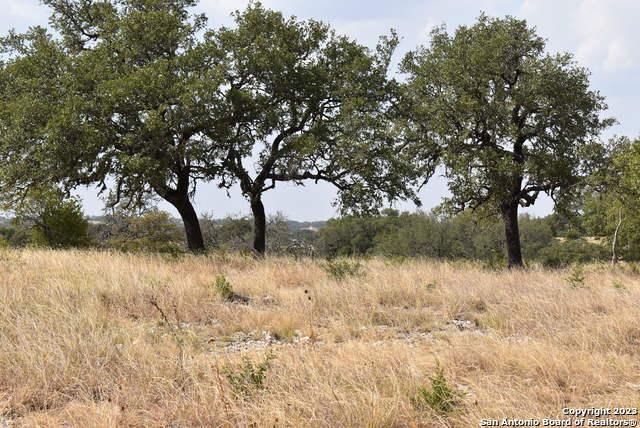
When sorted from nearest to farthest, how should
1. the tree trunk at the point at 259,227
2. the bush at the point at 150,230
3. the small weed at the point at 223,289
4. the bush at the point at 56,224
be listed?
the small weed at the point at 223,289 → the tree trunk at the point at 259,227 → the bush at the point at 56,224 → the bush at the point at 150,230

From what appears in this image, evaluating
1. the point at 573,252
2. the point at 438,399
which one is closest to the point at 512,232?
the point at 438,399

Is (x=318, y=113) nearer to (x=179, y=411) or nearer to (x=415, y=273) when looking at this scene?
(x=415, y=273)

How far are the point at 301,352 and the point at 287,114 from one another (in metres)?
13.3

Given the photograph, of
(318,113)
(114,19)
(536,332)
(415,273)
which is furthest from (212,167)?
(536,332)

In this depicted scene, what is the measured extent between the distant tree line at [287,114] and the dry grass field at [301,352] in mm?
6149

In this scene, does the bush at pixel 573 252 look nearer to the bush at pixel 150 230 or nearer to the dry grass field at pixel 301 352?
the bush at pixel 150 230

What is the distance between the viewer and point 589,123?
709 inches

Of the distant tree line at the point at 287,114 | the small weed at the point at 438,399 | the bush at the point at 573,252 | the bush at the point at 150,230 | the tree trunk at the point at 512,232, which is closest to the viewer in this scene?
the small weed at the point at 438,399

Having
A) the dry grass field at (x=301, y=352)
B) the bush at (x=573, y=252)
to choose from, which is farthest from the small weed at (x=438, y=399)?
the bush at (x=573, y=252)

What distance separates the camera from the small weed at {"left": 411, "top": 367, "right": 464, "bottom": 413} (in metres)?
3.94

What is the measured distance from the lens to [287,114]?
17.6m

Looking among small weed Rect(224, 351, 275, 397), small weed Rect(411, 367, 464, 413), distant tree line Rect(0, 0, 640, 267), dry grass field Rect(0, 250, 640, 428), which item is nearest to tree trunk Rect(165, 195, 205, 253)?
distant tree line Rect(0, 0, 640, 267)

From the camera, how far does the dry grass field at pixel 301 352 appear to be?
3.98 meters

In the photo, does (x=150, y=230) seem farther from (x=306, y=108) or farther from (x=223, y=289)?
(x=223, y=289)
